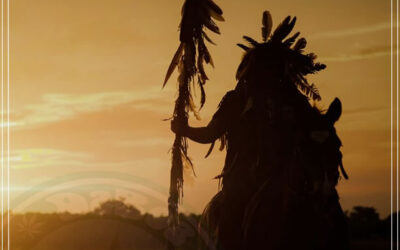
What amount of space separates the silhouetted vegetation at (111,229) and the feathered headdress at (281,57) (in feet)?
7.05

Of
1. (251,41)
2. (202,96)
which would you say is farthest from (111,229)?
(251,41)

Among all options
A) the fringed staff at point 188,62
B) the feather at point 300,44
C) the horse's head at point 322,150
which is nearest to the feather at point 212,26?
the fringed staff at point 188,62

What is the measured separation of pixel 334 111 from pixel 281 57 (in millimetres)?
1147

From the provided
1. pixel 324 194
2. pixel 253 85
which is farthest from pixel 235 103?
pixel 324 194

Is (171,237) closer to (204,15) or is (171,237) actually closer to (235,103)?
(235,103)

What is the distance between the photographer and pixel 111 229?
14391mm

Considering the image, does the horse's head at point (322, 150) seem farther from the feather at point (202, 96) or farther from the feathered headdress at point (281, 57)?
the feather at point (202, 96)

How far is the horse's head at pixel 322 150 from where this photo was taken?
909 cm

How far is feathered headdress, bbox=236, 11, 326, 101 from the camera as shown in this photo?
9844mm

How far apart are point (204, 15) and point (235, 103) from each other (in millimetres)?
1598

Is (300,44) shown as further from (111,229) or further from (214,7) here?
(111,229)

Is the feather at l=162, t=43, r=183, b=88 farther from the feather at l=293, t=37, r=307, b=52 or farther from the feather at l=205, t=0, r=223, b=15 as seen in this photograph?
the feather at l=293, t=37, r=307, b=52

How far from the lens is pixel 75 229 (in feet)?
96.8

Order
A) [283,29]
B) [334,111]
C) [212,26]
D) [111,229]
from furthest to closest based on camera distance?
[111,229], [212,26], [283,29], [334,111]
